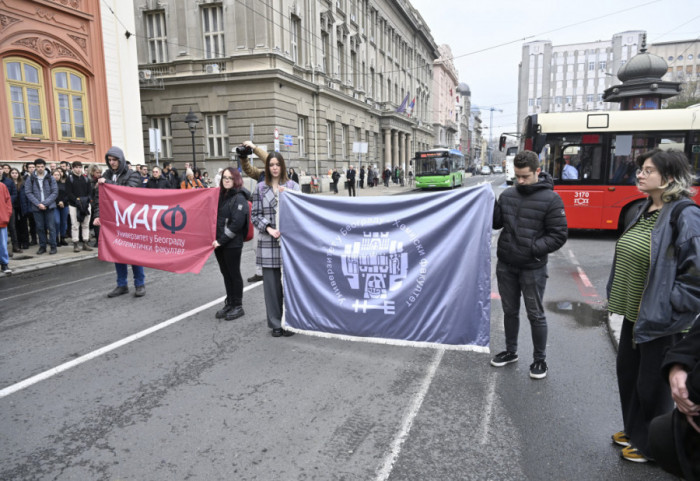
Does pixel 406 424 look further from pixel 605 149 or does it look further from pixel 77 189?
pixel 77 189

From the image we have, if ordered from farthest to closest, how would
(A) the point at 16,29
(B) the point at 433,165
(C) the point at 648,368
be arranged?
(B) the point at 433,165 → (A) the point at 16,29 → (C) the point at 648,368

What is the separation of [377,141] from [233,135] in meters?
23.5

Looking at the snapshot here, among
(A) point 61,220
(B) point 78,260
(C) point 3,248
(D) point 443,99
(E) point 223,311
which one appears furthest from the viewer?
(D) point 443,99

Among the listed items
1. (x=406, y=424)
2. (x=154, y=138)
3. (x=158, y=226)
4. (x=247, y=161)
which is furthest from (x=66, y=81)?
(x=406, y=424)

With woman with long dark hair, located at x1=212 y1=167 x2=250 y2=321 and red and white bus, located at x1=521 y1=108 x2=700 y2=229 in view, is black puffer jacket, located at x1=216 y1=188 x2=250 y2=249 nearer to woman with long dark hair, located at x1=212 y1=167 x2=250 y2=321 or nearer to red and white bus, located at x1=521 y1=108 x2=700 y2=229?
woman with long dark hair, located at x1=212 y1=167 x2=250 y2=321

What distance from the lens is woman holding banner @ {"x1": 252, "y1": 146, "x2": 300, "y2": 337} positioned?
5.36 metres

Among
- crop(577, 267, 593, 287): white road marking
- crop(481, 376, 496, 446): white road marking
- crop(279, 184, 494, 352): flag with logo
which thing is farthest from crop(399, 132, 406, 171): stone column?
crop(481, 376, 496, 446): white road marking

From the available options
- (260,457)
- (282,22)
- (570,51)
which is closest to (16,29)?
(282,22)

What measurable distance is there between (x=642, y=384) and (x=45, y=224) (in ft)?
41.2

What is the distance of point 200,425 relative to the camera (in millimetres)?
3512

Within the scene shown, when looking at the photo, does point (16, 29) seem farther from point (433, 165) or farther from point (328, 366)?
point (433, 165)

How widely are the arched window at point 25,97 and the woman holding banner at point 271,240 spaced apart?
14080 mm

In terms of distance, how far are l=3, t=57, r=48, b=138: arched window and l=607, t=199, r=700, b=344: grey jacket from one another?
18.0m

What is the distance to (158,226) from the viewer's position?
669 centimetres
